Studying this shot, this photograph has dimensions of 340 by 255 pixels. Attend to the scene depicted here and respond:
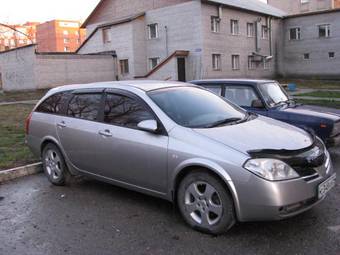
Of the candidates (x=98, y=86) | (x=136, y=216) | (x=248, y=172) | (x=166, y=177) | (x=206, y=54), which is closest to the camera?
(x=248, y=172)

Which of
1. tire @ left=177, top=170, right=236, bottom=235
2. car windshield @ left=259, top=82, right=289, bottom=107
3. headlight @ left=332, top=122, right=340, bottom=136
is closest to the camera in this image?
tire @ left=177, top=170, right=236, bottom=235

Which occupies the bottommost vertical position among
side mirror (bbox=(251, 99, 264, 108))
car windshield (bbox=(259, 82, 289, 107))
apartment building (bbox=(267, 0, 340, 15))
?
side mirror (bbox=(251, 99, 264, 108))

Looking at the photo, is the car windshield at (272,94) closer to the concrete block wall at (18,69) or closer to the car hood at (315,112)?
the car hood at (315,112)

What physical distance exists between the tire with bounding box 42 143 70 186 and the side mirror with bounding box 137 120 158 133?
190 cm

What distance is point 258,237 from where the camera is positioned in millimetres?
4109

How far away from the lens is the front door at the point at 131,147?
4621 millimetres

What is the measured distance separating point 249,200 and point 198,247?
653 millimetres

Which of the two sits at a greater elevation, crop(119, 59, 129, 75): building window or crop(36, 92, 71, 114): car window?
crop(119, 59, 129, 75): building window

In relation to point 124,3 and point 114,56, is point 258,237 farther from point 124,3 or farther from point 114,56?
point 124,3

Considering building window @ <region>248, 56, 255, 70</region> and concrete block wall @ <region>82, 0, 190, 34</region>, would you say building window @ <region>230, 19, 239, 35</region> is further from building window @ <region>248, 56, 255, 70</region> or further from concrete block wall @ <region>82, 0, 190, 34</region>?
concrete block wall @ <region>82, 0, 190, 34</region>

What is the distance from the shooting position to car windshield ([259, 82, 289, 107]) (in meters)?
7.77

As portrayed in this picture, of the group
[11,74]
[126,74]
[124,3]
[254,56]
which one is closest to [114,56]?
[126,74]

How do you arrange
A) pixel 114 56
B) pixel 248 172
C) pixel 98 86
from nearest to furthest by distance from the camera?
pixel 248 172, pixel 98 86, pixel 114 56

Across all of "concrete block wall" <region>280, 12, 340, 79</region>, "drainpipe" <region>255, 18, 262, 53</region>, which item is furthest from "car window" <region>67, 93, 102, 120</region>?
"concrete block wall" <region>280, 12, 340, 79</region>
